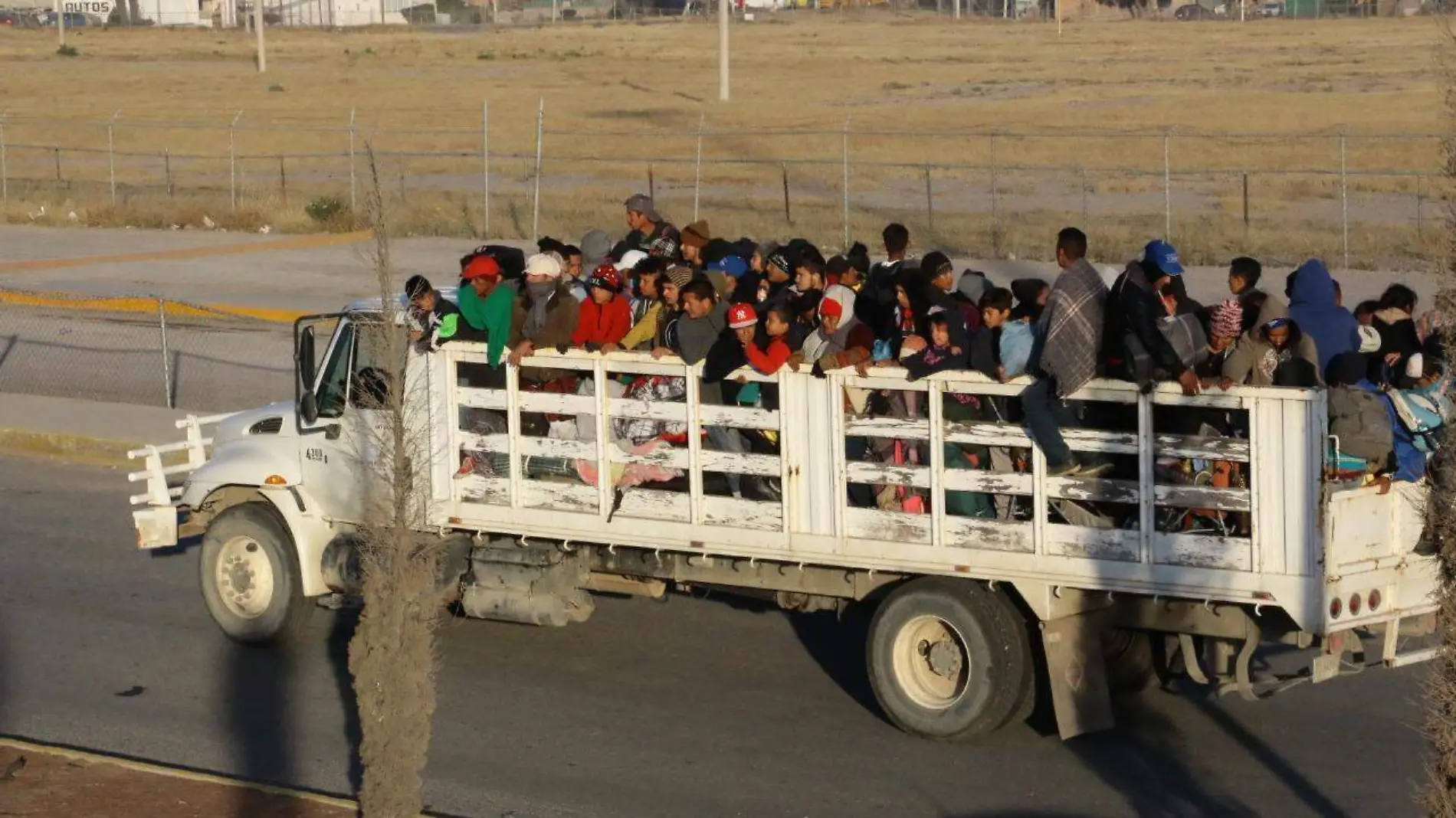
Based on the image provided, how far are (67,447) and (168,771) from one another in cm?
988

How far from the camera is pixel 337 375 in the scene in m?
10.6

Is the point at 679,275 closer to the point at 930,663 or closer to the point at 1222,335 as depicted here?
the point at 930,663

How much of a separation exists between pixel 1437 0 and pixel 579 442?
17.7ft

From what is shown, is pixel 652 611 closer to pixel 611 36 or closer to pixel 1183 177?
pixel 1183 177

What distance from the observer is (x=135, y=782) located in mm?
8180

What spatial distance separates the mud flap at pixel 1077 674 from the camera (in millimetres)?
8750

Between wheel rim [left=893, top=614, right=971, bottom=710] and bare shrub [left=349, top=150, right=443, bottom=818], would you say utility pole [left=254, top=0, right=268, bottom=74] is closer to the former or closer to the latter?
wheel rim [left=893, top=614, right=971, bottom=710]

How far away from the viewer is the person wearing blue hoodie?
30.7ft

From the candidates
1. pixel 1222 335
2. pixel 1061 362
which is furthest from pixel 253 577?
pixel 1222 335

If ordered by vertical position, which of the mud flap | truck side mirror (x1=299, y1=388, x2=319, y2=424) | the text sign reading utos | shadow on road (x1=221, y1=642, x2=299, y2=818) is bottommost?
shadow on road (x1=221, y1=642, x2=299, y2=818)

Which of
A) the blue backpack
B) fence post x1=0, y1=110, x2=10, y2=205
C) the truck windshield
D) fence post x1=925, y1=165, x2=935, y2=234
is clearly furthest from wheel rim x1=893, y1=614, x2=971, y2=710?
fence post x1=0, y1=110, x2=10, y2=205

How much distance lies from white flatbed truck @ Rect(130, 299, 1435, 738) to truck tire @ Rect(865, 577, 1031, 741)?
0.5 inches

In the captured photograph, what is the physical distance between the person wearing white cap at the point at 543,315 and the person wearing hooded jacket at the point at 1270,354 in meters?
3.40

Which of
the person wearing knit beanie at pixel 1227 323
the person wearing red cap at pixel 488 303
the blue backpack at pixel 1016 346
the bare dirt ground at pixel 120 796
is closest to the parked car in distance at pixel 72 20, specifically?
the person wearing red cap at pixel 488 303
